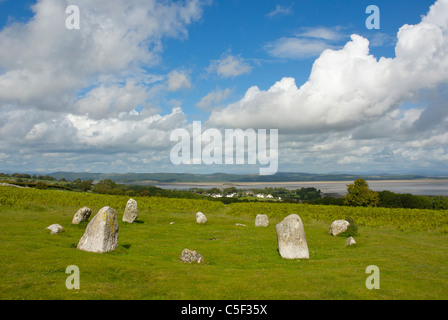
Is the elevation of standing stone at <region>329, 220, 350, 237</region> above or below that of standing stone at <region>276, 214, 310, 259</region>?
below

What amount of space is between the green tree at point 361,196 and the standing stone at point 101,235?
6325 centimetres

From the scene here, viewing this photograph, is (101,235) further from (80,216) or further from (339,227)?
(339,227)

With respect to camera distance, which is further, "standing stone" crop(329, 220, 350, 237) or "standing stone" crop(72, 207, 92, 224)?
"standing stone" crop(329, 220, 350, 237)

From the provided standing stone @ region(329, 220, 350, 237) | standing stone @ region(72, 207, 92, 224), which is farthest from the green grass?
standing stone @ region(329, 220, 350, 237)

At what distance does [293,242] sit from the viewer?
23.1 m

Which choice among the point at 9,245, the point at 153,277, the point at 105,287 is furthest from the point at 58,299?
the point at 9,245

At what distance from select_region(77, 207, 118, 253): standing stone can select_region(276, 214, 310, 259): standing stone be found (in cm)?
1286

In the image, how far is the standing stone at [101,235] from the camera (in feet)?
69.7

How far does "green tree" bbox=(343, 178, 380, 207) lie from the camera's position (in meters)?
70.7

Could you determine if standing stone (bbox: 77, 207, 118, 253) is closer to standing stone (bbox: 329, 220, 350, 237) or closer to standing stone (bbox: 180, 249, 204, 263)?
standing stone (bbox: 180, 249, 204, 263)

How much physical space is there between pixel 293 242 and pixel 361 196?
2184 inches

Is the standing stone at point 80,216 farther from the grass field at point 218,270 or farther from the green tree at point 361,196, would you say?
the green tree at point 361,196
